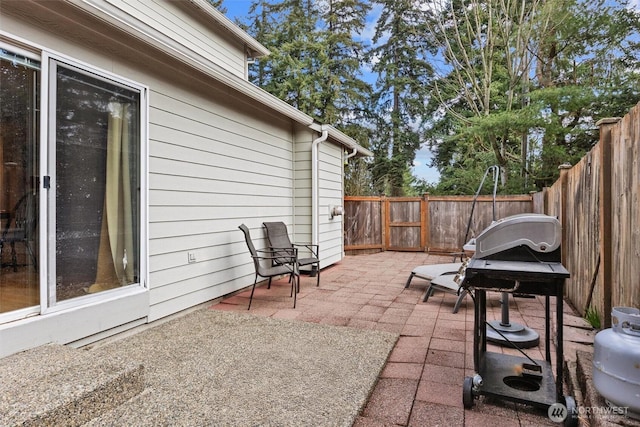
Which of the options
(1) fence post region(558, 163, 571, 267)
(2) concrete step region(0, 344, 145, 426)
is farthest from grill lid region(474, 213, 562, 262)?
(1) fence post region(558, 163, 571, 267)

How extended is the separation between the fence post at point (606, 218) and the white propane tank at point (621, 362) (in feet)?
4.03

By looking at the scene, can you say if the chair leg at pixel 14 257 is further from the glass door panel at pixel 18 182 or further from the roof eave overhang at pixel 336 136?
the roof eave overhang at pixel 336 136

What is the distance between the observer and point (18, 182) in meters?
2.31

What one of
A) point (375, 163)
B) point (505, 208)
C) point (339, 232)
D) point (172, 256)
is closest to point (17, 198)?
point (172, 256)

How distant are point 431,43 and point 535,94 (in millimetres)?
7842

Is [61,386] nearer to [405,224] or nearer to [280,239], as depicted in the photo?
[280,239]

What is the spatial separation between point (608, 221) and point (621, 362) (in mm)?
1603

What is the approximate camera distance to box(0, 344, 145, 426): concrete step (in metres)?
1.57

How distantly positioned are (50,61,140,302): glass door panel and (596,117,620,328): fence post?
12.3ft

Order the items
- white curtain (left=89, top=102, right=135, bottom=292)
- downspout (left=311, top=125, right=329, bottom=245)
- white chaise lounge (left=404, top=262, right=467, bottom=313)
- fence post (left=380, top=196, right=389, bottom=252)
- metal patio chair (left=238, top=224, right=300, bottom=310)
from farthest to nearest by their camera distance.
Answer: fence post (left=380, top=196, right=389, bottom=252) → downspout (left=311, top=125, right=329, bottom=245) → metal patio chair (left=238, top=224, right=300, bottom=310) → white chaise lounge (left=404, top=262, right=467, bottom=313) → white curtain (left=89, top=102, right=135, bottom=292)

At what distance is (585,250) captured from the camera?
3441mm

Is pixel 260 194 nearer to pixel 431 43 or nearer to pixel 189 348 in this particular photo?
pixel 189 348

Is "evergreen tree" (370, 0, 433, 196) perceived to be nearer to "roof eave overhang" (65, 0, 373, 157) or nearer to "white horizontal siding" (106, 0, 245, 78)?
"white horizontal siding" (106, 0, 245, 78)

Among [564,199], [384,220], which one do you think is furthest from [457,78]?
[564,199]
